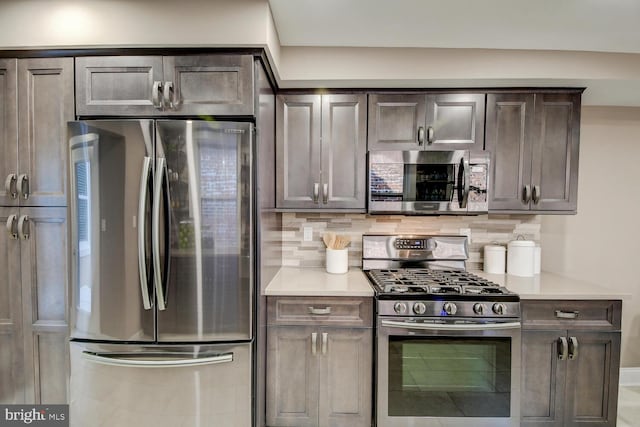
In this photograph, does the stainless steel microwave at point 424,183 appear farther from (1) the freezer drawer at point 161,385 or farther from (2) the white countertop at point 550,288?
(1) the freezer drawer at point 161,385

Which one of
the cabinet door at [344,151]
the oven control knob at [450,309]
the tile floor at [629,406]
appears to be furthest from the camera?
the cabinet door at [344,151]

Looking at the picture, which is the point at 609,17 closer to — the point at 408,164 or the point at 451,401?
the point at 408,164

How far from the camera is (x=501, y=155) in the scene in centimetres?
225

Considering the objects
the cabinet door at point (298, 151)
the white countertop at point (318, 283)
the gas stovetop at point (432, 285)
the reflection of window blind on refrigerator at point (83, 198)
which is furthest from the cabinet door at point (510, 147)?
the reflection of window blind on refrigerator at point (83, 198)

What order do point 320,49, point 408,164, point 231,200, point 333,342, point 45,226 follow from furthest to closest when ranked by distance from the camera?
point 408,164
point 320,49
point 333,342
point 45,226
point 231,200

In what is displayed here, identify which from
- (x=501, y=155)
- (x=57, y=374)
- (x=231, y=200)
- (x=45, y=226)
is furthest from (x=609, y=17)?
(x=57, y=374)

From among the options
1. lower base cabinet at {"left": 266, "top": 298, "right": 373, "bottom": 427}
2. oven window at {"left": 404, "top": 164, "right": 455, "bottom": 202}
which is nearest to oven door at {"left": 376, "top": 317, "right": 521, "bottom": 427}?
lower base cabinet at {"left": 266, "top": 298, "right": 373, "bottom": 427}

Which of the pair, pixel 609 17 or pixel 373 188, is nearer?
pixel 609 17

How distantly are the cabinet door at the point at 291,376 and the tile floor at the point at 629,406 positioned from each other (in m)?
2.18

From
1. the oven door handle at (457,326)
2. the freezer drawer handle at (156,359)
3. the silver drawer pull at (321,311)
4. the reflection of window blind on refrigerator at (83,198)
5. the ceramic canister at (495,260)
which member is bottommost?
the freezer drawer handle at (156,359)

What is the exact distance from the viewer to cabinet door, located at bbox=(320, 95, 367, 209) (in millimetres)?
2254

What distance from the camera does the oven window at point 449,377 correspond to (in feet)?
6.01

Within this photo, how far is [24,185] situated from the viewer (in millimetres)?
1758

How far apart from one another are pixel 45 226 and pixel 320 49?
2021 millimetres
